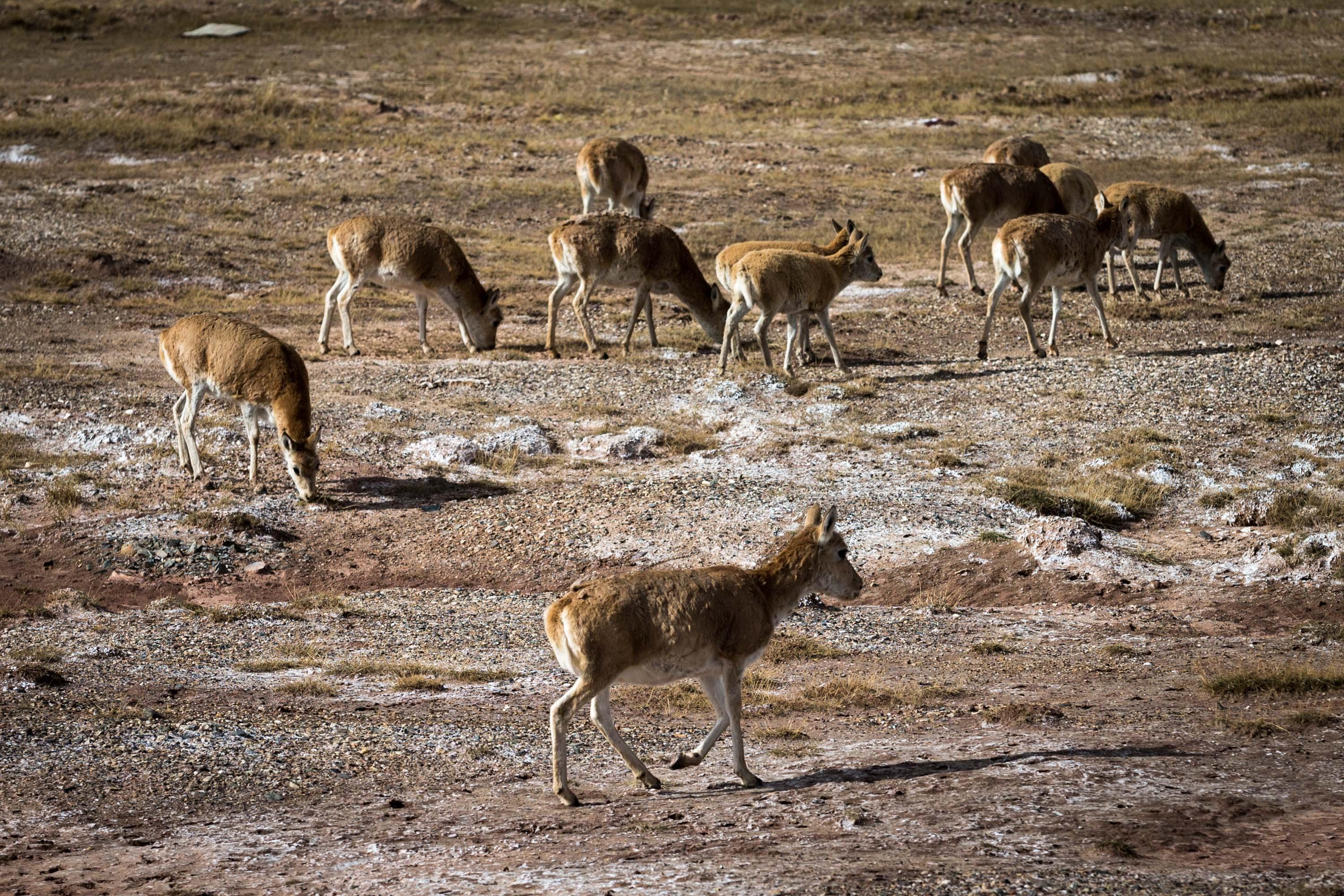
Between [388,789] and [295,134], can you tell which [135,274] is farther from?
[388,789]

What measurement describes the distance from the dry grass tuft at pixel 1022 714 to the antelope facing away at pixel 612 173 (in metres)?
21.3

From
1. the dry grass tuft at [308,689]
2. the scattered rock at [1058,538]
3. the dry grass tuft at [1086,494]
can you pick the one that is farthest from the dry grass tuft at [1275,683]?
the dry grass tuft at [308,689]

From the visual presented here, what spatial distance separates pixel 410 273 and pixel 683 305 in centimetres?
470

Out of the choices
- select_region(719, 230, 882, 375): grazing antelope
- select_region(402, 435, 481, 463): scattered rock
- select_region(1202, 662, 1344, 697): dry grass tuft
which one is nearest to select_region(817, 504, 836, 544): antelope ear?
select_region(1202, 662, 1344, 697): dry grass tuft

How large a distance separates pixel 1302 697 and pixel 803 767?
4311 millimetres

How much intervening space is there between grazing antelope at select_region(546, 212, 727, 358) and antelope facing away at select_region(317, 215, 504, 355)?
1215 millimetres

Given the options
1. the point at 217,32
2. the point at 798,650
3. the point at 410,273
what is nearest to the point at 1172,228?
the point at 410,273

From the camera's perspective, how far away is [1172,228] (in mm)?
28219

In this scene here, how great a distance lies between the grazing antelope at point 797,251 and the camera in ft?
72.9

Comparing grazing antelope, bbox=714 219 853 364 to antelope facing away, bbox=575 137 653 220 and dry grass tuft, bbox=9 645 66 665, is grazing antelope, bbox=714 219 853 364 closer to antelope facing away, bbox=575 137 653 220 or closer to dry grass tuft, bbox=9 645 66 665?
antelope facing away, bbox=575 137 653 220

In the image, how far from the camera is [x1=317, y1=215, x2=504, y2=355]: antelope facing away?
23156mm

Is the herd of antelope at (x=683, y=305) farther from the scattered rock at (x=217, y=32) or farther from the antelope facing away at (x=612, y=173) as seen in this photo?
the scattered rock at (x=217, y=32)

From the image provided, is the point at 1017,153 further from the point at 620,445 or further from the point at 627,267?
the point at 620,445

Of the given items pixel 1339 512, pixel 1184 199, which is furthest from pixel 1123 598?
pixel 1184 199
